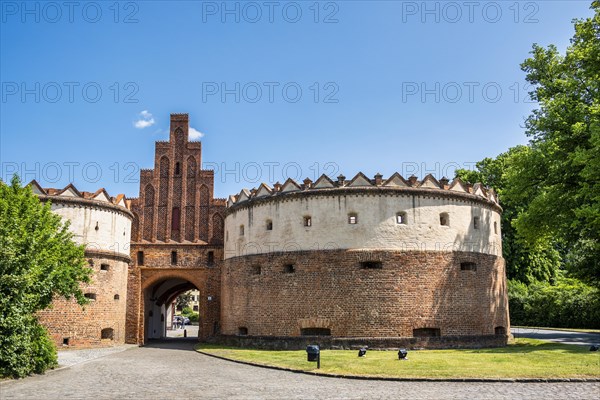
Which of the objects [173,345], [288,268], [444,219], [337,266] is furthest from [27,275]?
[444,219]

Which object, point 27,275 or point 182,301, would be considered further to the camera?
point 182,301

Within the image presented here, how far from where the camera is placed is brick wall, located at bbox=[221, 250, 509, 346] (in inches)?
931

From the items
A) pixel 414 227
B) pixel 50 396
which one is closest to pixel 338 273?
pixel 414 227

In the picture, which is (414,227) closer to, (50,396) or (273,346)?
(273,346)

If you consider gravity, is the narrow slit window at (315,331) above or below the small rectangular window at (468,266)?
below

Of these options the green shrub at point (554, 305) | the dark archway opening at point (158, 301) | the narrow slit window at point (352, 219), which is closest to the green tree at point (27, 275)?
the narrow slit window at point (352, 219)

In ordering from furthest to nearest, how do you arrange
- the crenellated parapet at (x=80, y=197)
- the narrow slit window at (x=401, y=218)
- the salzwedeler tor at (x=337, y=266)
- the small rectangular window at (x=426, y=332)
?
the crenellated parapet at (x=80, y=197), the narrow slit window at (x=401, y=218), the salzwedeler tor at (x=337, y=266), the small rectangular window at (x=426, y=332)

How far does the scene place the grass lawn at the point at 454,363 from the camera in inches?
597

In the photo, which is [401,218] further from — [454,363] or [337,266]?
[454,363]

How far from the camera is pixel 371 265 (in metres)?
24.4

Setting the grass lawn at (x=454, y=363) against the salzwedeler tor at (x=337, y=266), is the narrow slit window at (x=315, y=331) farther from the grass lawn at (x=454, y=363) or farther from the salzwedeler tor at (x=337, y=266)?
the grass lawn at (x=454, y=363)

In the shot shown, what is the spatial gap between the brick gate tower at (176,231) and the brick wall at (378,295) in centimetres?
708

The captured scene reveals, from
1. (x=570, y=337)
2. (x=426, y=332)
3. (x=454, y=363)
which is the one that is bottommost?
(x=570, y=337)

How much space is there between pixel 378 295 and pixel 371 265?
4.69ft
